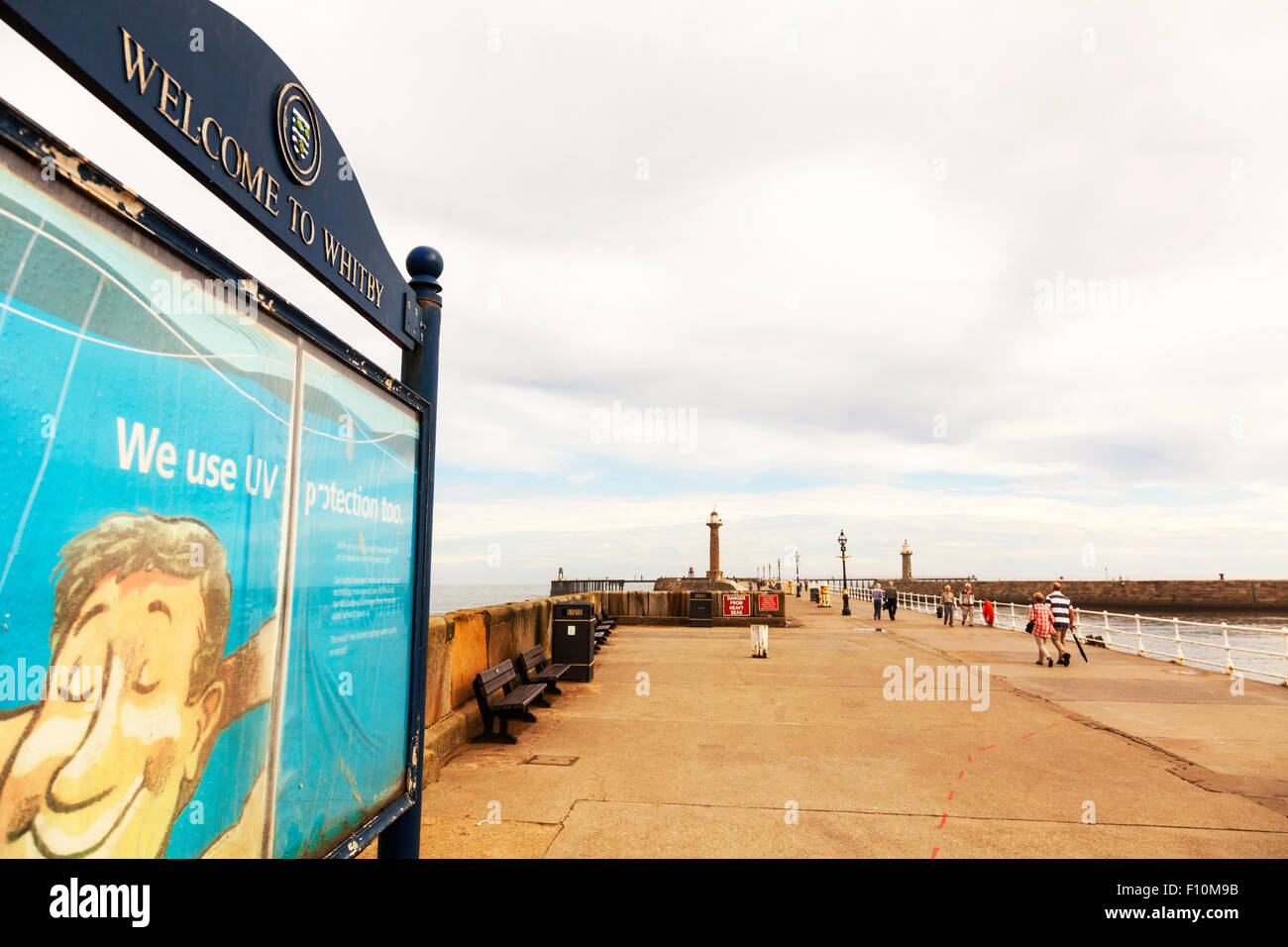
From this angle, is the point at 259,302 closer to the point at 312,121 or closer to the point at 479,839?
the point at 312,121

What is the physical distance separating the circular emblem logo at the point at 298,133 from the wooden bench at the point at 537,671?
7365mm

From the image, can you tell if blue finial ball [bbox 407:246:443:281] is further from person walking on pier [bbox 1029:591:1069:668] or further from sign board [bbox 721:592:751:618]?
sign board [bbox 721:592:751:618]

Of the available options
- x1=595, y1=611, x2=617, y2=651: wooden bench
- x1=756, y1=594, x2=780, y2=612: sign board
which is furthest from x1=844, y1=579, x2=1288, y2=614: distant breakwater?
x1=595, y1=611, x2=617, y2=651: wooden bench

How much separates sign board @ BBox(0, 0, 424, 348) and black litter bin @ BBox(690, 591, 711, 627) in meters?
20.4

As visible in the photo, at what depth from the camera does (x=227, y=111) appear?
2002mm

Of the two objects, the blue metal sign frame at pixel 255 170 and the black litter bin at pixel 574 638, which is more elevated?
the blue metal sign frame at pixel 255 170

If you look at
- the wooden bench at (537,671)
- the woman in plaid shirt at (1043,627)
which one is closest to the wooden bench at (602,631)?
the wooden bench at (537,671)

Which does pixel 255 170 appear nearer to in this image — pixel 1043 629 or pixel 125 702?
pixel 125 702

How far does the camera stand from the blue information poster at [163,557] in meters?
1.42

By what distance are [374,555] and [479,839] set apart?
271 cm

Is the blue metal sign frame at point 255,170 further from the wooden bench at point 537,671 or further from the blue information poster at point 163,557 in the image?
the wooden bench at point 537,671

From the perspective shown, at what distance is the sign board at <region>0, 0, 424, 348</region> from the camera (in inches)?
61.5

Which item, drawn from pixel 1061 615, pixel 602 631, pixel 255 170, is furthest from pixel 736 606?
pixel 255 170

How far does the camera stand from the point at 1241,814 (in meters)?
5.21
